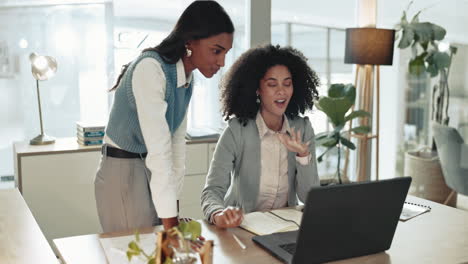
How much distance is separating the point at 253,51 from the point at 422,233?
1.11 meters

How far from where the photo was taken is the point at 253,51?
2.54m

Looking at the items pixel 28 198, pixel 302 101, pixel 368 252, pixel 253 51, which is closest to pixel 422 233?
pixel 368 252

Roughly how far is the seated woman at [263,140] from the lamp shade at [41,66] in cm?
143

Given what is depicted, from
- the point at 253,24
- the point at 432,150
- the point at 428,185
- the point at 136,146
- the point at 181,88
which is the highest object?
the point at 253,24

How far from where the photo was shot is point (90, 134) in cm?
355

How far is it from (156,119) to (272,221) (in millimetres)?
565

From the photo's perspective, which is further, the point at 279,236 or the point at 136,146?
the point at 136,146

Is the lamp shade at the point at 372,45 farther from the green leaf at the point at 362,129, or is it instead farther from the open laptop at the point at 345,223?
the open laptop at the point at 345,223

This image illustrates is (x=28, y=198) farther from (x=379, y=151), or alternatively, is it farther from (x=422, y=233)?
(x=379, y=151)

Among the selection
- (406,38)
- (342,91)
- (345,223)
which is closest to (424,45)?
(406,38)

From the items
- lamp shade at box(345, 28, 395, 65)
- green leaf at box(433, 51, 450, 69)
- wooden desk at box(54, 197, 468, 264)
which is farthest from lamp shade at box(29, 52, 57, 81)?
green leaf at box(433, 51, 450, 69)

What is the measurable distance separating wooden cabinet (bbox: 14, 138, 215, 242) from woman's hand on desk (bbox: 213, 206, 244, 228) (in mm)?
1796

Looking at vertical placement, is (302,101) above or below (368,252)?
above

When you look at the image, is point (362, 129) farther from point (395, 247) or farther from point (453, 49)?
point (395, 247)
